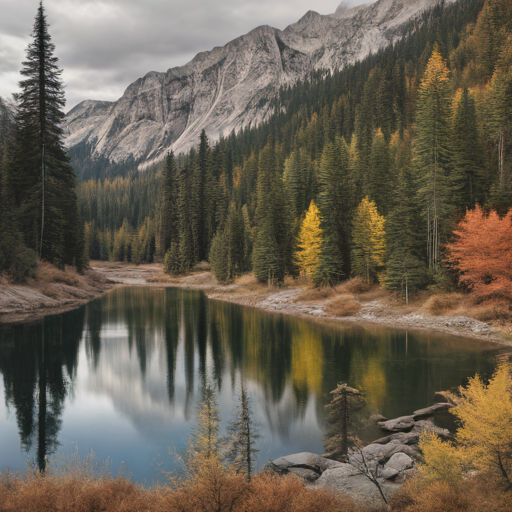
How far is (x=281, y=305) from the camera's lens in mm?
46031

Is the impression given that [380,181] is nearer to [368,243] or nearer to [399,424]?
[368,243]

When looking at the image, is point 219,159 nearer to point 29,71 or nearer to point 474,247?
point 29,71

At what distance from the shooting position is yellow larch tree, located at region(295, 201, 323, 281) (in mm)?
49625

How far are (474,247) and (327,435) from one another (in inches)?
968

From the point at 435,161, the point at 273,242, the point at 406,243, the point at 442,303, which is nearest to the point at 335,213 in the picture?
the point at 273,242

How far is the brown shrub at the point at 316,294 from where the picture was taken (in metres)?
45.1

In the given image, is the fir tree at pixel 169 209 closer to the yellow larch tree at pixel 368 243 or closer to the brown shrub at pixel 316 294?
the brown shrub at pixel 316 294

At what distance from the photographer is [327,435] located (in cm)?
1370

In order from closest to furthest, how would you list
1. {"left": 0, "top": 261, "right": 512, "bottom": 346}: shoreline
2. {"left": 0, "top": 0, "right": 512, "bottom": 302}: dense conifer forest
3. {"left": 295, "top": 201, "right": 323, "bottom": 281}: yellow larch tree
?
{"left": 0, "top": 261, "right": 512, "bottom": 346}: shoreline
{"left": 0, "top": 0, "right": 512, "bottom": 302}: dense conifer forest
{"left": 295, "top": 201, "right": 323, "bottom": 281}: yellow larch tree

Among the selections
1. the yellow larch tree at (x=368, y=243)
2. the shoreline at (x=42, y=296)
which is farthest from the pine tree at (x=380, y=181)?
the shoreline at (x=42, y=296)

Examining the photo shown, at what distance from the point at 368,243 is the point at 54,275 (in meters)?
35.0

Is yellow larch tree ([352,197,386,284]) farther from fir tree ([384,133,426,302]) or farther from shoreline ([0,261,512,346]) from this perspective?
shoreline ([0,261,512,346])

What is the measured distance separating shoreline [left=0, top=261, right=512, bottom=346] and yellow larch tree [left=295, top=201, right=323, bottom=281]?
3.22m

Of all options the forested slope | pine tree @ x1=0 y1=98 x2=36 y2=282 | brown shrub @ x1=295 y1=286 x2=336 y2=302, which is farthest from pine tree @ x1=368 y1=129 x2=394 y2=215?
pine tree @ x1=0 y1=98 x2=36 y2=282
